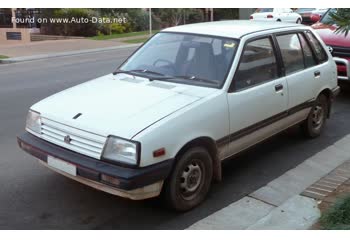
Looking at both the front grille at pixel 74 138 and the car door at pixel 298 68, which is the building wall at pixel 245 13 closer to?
the car door at pixel 298 68

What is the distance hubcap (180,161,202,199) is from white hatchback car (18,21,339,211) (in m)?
0.01

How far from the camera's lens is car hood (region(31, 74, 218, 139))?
379cm

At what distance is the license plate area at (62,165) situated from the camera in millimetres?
3853

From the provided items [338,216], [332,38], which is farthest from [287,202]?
[332,38]

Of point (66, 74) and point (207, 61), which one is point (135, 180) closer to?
point (207, 61)

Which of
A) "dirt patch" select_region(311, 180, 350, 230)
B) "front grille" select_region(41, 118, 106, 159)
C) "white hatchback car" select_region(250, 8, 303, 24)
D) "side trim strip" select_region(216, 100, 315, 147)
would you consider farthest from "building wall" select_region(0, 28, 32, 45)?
"dirt patch" select_region(311, 180, 350, 230)

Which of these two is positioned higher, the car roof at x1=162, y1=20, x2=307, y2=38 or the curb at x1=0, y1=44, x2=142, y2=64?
the car roof at x1=162, y1=20, x2=307, y2=38

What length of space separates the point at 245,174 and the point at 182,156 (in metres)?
1.34

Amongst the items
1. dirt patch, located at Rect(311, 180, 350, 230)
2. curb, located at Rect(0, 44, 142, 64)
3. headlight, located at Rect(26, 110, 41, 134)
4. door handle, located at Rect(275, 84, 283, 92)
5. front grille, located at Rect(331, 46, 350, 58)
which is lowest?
curb, located at Rect(0, 44, 142, 64)

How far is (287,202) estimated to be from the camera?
4.07 metres

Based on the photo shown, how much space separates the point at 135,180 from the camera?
141 inches

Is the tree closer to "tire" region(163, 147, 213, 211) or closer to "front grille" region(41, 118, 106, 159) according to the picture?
"tire" region(163, 147, 213, 211)

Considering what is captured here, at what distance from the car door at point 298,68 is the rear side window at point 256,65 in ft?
0.75

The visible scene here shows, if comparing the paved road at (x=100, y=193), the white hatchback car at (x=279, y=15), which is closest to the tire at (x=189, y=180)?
the paved road at (x=100, y=193)
